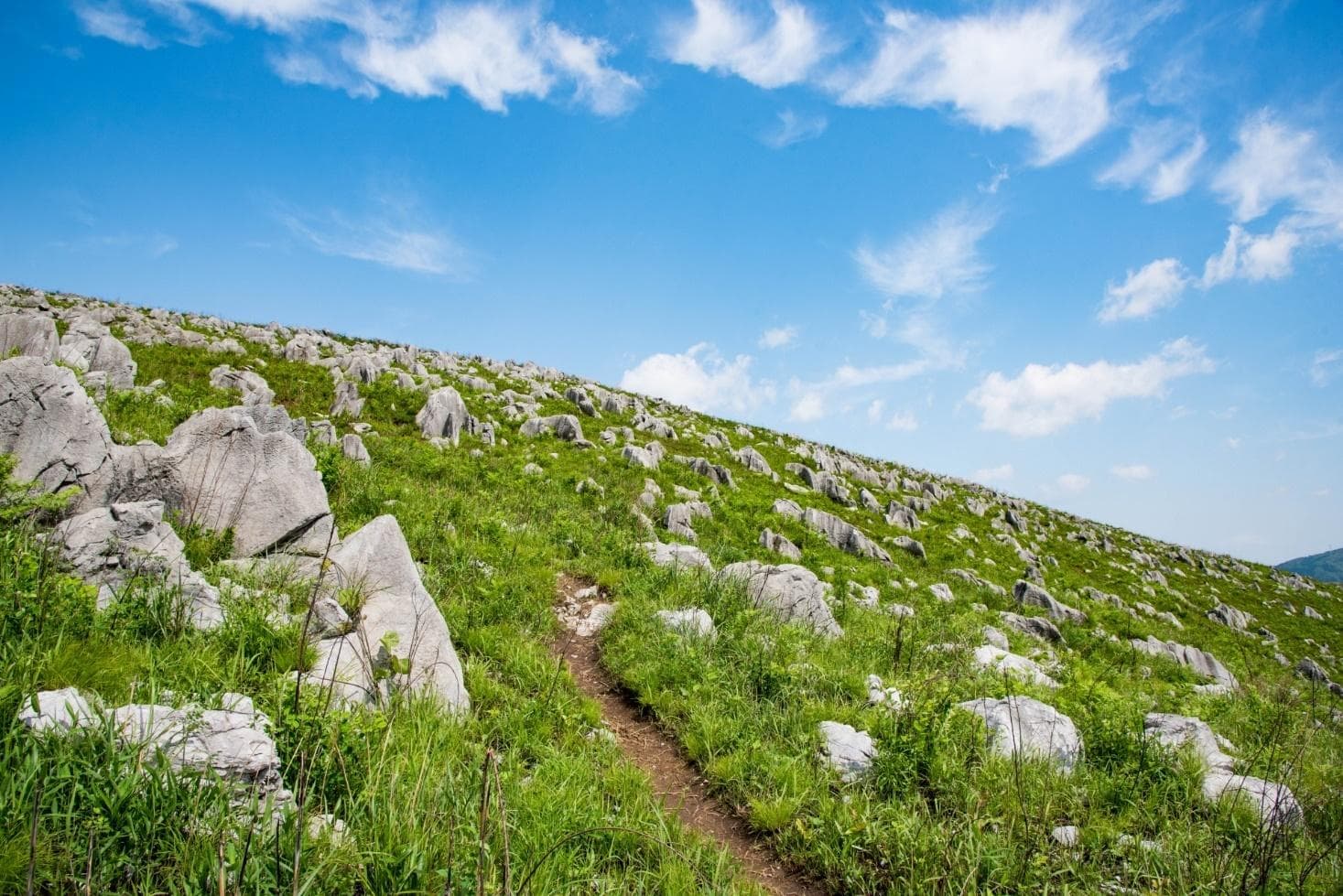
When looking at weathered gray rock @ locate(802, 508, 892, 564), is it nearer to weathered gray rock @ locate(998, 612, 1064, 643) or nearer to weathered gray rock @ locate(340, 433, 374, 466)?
weathered gray rock @ locate(998, 612, 1064, 643)

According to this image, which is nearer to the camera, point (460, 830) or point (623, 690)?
point (460, 830)

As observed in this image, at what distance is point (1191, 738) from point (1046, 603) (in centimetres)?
1536

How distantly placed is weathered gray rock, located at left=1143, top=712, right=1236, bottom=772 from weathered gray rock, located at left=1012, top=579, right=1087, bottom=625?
13591mm

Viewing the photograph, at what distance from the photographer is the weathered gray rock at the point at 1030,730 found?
22.3 feet

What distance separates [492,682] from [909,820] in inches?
185

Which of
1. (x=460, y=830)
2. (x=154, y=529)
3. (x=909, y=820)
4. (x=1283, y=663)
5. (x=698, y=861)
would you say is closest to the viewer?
(x=460, y=830)

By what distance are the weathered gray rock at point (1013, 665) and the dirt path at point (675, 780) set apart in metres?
5.86

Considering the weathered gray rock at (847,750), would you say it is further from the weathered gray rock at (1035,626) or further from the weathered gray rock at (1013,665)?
the weathered gray rock at (1035,626)

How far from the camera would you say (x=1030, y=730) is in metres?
7.19

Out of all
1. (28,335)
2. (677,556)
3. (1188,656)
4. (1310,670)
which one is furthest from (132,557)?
(1310,670)

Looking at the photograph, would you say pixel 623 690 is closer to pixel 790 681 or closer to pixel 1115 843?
pixel 790 681

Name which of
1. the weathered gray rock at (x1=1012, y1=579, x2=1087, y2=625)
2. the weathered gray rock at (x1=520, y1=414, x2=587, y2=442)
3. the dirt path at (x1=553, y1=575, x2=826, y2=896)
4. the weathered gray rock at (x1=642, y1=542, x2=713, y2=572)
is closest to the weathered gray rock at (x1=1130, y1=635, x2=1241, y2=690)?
the weathered gray rock at (x1=1012, y1=579, x2=1087, y2=625)

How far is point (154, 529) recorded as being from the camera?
654 centimetres

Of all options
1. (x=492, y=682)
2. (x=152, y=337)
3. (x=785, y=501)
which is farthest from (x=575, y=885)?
(x=152, y=337)
